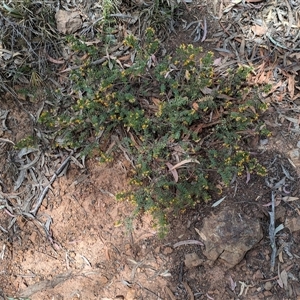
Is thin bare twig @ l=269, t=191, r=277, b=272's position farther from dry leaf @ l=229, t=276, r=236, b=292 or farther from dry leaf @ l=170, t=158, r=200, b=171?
dry leaf @ l=170, t=158, r=200, b=171

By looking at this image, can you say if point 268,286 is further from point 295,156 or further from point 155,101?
point 155,101

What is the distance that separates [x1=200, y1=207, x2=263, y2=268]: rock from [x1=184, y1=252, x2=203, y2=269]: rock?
66 mm

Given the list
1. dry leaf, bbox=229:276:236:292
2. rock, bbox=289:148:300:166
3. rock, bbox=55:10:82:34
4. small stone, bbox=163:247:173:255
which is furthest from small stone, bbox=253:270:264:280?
rock, bbox=55:10:82:34

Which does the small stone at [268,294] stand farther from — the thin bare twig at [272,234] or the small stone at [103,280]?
the small stone at [103,280]

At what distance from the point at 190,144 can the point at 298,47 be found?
1.20 meters

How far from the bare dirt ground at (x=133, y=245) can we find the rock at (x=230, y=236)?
0.16 ft

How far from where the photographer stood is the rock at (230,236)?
2.73m

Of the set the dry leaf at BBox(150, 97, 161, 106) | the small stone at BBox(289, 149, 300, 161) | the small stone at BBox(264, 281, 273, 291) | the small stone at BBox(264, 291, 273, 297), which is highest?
the dry leaf at BBox(150, 97, 161, 106)

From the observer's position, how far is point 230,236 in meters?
2.76

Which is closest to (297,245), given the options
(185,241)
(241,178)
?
(241,178)

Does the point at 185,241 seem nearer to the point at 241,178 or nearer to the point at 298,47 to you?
the point at 241,178

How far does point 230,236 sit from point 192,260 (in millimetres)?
323

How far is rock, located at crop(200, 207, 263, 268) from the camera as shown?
108 inches

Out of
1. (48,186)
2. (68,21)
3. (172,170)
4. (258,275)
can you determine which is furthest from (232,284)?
(68,21)
